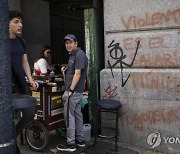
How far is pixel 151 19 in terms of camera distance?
463 centimetres

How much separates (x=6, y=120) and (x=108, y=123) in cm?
366

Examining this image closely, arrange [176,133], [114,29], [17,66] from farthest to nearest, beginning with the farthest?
[114,29], [176,133], [17,66]

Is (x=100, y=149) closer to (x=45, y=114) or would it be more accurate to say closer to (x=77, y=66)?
(x=45, y=114)

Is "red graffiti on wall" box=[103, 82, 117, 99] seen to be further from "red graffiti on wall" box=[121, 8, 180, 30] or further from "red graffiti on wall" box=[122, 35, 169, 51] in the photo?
"red graffiti on wall" box=[121, 8, 180, 30]

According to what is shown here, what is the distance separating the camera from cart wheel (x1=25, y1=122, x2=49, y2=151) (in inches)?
185

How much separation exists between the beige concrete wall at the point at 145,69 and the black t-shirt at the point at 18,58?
1689 millimetres

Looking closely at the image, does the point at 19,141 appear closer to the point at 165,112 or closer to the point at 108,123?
the point at 108,123

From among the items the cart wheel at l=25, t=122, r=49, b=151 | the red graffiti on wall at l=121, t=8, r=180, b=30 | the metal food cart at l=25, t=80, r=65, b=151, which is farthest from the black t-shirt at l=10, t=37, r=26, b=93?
the red graffiti on wall at l=121, t=8, r=180, b=30

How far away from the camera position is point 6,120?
5.31 feet

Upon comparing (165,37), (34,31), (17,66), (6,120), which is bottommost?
(6,120)

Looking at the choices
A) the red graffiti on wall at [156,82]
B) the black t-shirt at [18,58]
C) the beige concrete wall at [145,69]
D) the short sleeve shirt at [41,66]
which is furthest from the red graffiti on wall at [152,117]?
the short sleeve shirt at [41,66]

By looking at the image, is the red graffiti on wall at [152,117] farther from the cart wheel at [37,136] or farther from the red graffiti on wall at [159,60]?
the cart wheel at [37,136]

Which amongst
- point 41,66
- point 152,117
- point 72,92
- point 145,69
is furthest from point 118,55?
point 41,66

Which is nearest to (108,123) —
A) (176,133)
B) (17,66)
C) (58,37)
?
(176,133)
